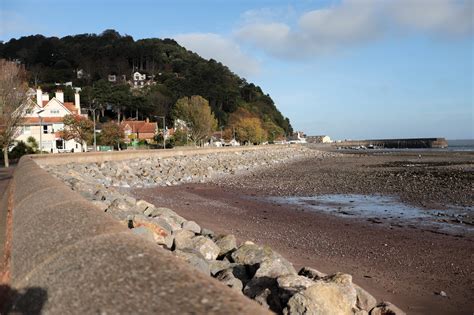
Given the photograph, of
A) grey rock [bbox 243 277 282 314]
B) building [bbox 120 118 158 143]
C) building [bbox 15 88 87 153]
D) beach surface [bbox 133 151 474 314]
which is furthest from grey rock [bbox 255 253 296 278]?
building [bbox 120 118 158 143]

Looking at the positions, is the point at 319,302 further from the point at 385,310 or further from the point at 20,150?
the point at 20,150

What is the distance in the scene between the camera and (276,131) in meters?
153

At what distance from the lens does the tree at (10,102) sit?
38406mm

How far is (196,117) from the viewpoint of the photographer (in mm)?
84750

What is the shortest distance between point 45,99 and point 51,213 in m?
80.7

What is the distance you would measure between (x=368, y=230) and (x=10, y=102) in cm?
3627

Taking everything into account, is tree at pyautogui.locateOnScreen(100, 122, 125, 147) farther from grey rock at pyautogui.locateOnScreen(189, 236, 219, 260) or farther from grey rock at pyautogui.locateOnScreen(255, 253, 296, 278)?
grey rock at pyautogui.locateOnScreen(255, 253, 296, 278)

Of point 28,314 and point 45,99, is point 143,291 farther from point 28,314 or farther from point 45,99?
point 45,99

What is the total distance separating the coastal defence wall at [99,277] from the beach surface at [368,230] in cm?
586

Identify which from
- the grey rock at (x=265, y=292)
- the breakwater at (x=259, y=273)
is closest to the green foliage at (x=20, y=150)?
the breakwater at (x=259, y=273)

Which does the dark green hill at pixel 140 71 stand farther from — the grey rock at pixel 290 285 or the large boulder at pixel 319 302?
the large boulder at pixel 319 302

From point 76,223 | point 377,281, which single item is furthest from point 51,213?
point 377,281

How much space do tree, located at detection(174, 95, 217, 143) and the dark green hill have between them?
28.7 meters

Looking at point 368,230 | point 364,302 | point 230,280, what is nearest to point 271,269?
point 230,280
